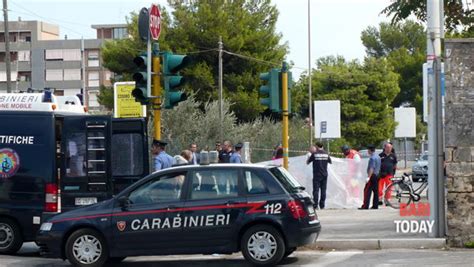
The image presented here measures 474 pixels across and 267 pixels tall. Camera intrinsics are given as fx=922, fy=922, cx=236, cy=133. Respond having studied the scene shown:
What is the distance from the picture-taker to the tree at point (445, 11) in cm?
2184

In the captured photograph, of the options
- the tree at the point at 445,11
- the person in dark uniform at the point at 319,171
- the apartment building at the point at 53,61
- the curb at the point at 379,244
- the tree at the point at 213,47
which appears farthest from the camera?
the apartment building at the point at 53,61

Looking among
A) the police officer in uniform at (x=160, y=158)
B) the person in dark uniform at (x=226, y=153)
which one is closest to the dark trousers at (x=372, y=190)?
the person in dark uniform at (x=226, y=153)

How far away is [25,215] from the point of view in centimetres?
1551

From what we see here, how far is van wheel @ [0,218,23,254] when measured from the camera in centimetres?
1559

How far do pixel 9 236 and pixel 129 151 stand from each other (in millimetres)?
2713

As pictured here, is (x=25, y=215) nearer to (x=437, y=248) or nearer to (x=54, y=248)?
(x=54, y=248)

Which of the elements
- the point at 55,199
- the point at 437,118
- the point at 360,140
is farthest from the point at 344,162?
the point at 360,140

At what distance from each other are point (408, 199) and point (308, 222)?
386 inches

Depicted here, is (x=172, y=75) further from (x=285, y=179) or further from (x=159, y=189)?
(x=285, y=179)

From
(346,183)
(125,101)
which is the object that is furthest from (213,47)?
(346,183)

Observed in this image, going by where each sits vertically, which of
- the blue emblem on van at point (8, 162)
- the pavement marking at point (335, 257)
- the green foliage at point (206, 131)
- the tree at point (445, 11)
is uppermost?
the tree at point (445, 11)

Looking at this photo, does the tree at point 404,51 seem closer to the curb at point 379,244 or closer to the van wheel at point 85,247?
the curb at point 379,244

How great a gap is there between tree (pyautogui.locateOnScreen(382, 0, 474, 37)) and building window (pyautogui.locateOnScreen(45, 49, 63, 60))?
80.5 metres

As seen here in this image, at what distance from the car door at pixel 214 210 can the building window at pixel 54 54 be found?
289ft
